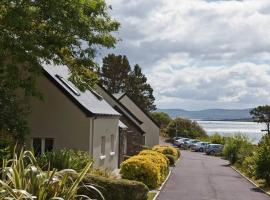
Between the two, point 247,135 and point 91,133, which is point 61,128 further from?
point 247,135

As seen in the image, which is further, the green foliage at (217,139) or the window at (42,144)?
the green foliage at (217,139)

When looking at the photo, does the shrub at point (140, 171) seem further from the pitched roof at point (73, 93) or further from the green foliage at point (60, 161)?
the green foliage at point (60, 161)

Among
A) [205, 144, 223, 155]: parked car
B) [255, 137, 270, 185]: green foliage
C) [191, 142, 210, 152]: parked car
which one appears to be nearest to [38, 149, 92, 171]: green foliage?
[255, 137, 270, 185]: green foliage

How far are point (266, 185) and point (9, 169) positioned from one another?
21.8m

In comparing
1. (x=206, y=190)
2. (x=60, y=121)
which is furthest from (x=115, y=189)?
(x=60, y=121)

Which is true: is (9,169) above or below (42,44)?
below

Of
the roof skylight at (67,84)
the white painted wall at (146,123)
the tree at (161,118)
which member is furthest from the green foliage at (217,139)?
the roof skylight at (67,84)

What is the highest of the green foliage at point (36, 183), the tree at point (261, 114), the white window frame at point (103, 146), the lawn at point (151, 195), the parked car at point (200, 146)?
the tree at point (261, 114)

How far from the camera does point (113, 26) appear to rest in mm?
17656

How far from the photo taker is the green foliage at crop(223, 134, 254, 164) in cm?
4576

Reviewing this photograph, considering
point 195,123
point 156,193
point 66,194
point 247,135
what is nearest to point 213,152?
point 247,135

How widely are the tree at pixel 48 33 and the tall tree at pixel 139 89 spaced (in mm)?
82174

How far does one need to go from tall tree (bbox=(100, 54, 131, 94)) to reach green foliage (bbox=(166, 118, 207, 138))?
1195 centimetres

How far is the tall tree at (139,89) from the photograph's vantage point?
333 feet
